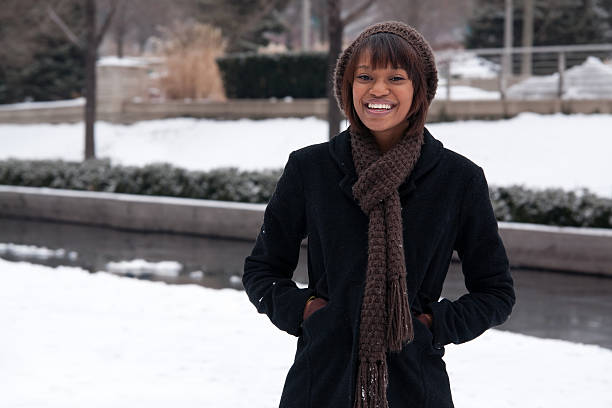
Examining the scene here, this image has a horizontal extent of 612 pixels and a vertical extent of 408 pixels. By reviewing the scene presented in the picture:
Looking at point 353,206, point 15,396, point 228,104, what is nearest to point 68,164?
point 228,104

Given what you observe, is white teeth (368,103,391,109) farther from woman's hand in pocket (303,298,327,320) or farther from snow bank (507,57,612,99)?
snow bank (507,57,612,99)

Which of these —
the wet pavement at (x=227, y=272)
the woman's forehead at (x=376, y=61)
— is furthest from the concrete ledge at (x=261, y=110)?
the woman's forehead at (x=376, y=61)

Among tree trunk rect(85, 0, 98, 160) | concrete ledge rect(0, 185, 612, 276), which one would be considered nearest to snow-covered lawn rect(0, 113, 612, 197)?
tree trunk rect(85, 0, 98, 160)

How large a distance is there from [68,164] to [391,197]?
15.0m

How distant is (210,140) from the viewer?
21906 millimetres

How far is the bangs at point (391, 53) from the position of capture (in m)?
2.27

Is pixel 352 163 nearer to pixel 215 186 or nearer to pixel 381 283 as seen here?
pixel 381 283

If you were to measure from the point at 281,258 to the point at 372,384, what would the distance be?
0.46m

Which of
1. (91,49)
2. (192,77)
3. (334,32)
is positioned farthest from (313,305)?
(192,77)

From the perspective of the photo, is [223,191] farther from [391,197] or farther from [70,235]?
[391,197]

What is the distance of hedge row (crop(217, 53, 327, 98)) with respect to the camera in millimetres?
23172

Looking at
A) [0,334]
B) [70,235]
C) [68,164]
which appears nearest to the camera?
[0,334]

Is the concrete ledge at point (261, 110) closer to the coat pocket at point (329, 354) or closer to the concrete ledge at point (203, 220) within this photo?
the concrete ledge at point (203, 220)

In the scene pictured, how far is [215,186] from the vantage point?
1383 centimetres
